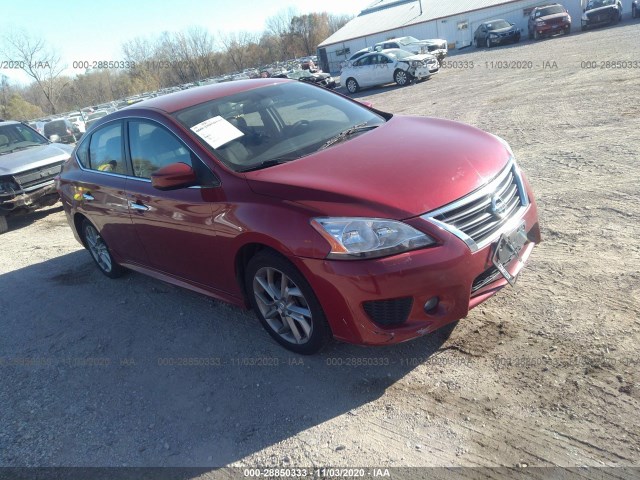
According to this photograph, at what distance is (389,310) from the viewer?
2.89 metres

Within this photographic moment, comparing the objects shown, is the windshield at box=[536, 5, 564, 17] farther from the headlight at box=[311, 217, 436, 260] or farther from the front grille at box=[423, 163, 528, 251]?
the headlight at box=[311, 217, 436, 260]

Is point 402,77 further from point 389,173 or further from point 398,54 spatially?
point 389,173

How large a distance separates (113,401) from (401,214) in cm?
236

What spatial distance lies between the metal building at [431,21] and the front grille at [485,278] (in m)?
34.1

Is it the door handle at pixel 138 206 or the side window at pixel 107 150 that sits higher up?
the side window at pixel 107 150

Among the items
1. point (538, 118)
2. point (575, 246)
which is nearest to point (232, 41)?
point (538, 118)

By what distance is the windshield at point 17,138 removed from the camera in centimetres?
970

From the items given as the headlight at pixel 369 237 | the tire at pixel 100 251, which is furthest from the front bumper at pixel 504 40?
the headlight at pixel 369 237

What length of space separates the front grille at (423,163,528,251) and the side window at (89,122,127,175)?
3.00 m

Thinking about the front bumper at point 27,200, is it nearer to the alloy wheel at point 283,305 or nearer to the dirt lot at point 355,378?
the dirt lot at point 355,378

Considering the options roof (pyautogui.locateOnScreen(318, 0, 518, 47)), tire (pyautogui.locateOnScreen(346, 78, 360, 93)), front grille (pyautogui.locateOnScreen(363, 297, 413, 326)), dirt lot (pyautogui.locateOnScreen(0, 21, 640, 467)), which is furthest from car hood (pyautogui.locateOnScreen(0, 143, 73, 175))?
roof (pyautogui.locateOnScreen(318, 0, 518, 47))

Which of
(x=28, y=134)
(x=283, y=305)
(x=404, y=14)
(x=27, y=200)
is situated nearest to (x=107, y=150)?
(x=283, y=305)

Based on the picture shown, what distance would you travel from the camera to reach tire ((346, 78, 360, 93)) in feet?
73.6

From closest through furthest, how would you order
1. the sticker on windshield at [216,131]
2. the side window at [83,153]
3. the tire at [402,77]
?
the sticker on windshield at [216,131] → the side window at [83,153] → the tire at [402,77]
